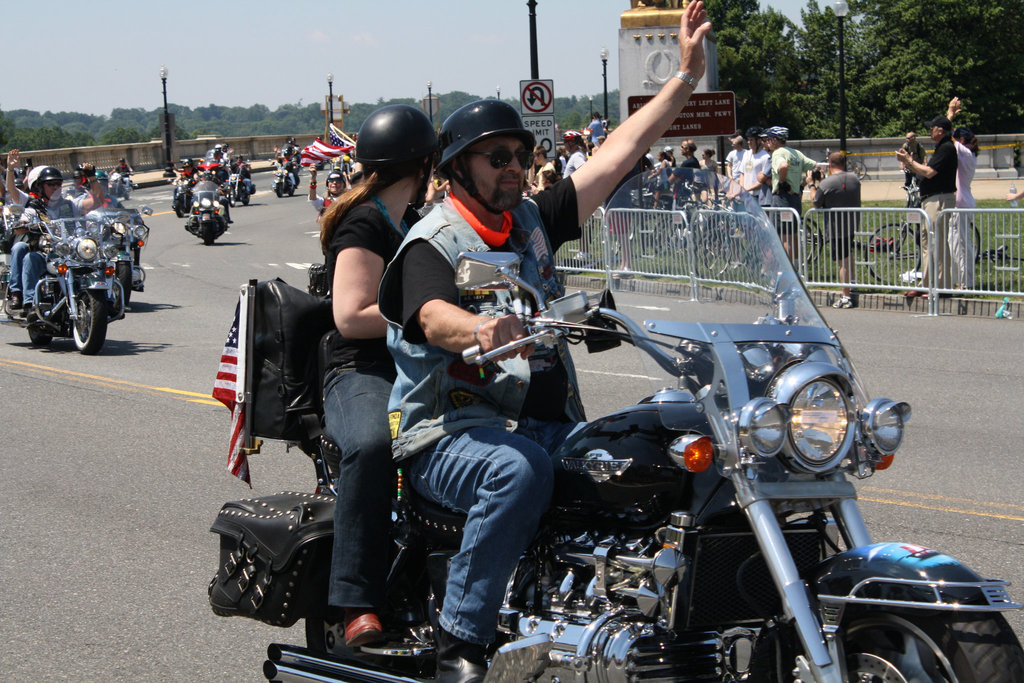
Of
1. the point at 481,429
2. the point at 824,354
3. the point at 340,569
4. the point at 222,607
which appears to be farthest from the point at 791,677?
the point at 222,607

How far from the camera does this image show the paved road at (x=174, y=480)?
509 centimetres

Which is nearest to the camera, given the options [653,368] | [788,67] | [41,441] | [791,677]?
[791,677]

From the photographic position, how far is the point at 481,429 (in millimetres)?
3547

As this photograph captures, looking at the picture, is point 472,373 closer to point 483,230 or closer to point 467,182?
point 483,230

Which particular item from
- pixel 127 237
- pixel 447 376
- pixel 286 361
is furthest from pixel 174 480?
pixel 127 237

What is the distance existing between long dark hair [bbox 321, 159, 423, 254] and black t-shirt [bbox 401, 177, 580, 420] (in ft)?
1.63

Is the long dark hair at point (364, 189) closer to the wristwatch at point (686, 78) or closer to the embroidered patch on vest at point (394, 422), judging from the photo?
the embroidered patch on vest at point (394, 422)

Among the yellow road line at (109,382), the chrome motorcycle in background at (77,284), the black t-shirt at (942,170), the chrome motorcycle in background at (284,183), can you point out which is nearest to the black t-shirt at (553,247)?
the yellow road line at (109,382)

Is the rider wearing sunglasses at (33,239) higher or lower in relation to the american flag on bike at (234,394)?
higher

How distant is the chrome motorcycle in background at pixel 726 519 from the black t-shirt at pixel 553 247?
0.78 ft

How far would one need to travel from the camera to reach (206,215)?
2839cm

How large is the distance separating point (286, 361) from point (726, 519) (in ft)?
5.99

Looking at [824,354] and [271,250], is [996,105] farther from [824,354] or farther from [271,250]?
[824,354]

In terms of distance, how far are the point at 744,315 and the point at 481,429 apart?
32.7 inches
